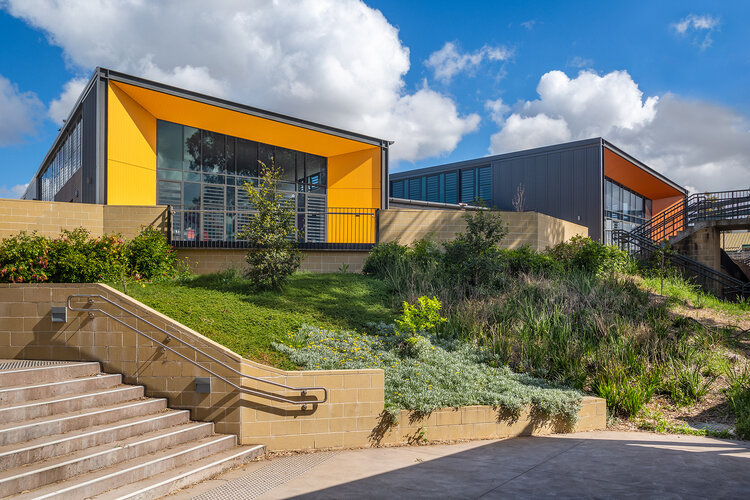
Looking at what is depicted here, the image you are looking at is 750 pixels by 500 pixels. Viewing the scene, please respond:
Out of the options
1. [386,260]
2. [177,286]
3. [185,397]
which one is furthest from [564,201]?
[185,397]

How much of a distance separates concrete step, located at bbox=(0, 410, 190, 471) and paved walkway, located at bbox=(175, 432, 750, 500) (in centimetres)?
115

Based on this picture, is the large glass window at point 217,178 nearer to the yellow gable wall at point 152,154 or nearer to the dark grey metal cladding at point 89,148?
the yellow gable wall at point 152,154

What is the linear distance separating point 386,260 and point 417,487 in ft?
26.1

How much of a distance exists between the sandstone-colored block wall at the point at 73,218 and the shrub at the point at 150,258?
3.49 ft

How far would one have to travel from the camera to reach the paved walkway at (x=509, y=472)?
4410 mm

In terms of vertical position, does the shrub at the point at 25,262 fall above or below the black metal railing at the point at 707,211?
below

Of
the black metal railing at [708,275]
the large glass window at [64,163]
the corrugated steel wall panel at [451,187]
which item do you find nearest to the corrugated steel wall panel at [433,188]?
the corrugated steel wall panel at [451,187]

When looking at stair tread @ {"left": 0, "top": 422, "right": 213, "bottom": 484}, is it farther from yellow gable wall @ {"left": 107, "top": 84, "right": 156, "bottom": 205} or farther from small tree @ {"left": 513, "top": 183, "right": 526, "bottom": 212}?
small tree @ {"left": 513, "top": 183, "right": 526, "bottom": 212}

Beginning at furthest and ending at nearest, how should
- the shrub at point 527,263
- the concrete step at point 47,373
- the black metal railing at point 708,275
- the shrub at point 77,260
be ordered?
the black metal railing at point 708,275, the shrub at point 527,263, the shrub at point 77,260, the concrete step at point 47,373

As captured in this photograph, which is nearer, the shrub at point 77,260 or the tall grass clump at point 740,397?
the tall grass clump at point 740,397

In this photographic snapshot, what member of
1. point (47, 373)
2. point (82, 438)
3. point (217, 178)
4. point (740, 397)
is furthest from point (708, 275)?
point (47, 373)

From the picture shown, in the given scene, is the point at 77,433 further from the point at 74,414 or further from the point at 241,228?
the point at 241,228

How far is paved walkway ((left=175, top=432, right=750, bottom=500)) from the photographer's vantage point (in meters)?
4.41

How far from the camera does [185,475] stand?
4.82 m
